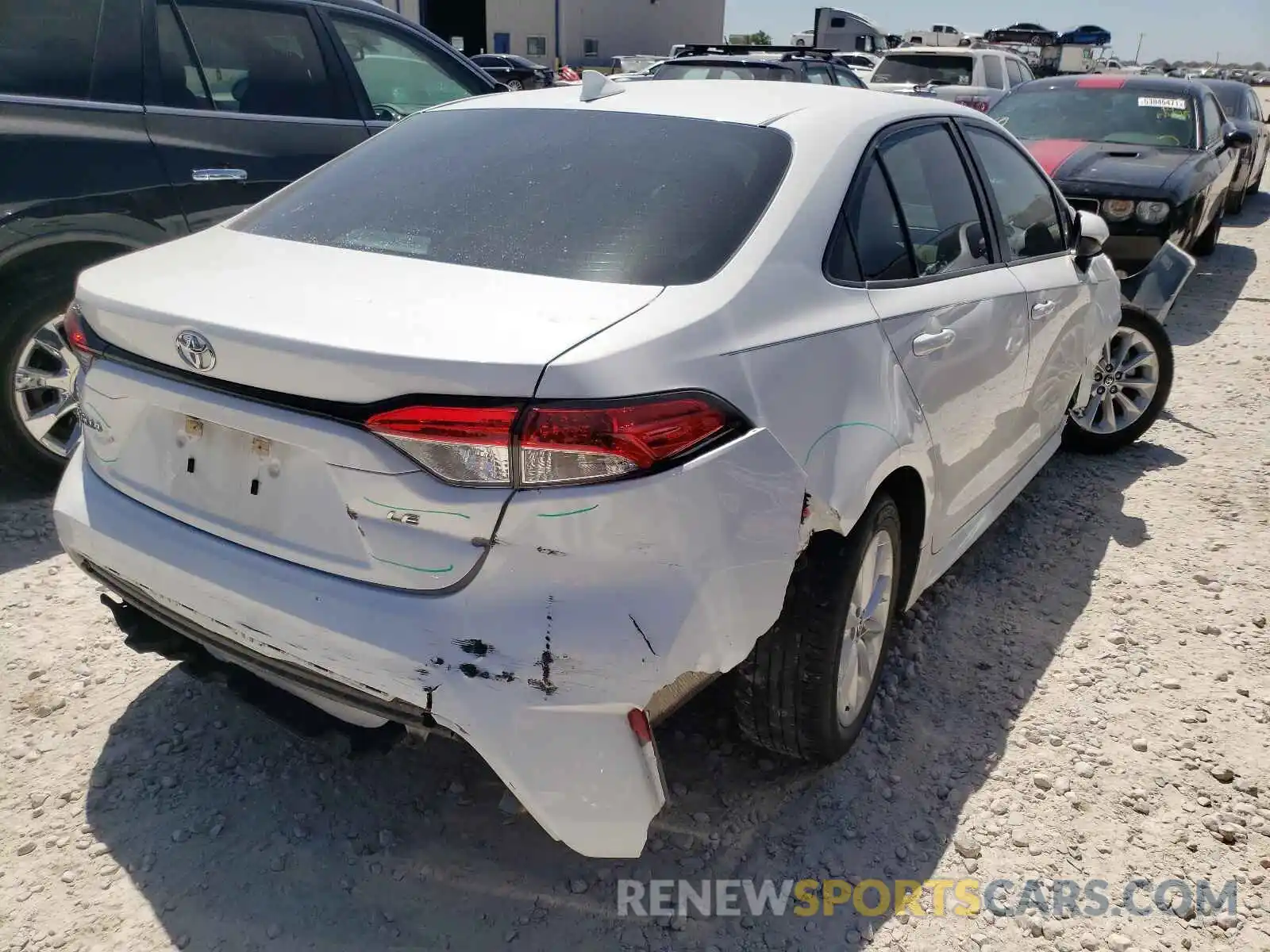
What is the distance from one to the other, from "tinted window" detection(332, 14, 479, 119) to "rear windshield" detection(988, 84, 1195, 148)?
5.28 metres

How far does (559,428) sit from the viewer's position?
5.52ft

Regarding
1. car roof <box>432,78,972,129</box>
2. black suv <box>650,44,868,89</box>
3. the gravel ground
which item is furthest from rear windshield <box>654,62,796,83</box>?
the gravel ground

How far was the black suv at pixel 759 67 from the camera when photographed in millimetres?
11594

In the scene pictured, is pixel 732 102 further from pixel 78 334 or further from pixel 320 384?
pixel 78 334

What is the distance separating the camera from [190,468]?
2.03 m

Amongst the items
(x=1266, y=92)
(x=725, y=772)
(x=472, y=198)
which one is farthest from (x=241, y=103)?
(x=1266, y=92)

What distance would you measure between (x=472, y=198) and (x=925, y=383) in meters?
1.21

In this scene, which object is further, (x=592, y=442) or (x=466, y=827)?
(x=466, y=827)

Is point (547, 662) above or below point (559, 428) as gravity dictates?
below

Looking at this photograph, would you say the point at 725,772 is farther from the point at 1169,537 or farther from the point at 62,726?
the point at 1169,537

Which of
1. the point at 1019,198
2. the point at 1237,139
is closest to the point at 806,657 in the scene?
the point at 1019,198

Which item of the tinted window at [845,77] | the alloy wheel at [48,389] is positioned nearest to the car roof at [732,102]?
the alloy wheel at [48,389]

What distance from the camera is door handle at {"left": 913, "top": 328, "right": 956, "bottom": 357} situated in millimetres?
2502

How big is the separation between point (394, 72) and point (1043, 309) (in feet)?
11.0
